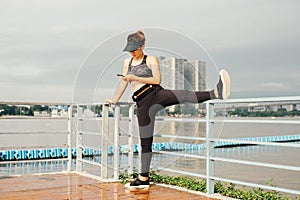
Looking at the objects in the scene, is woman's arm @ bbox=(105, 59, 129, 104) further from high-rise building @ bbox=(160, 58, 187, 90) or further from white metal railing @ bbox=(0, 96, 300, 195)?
white metal railing @ bbox=(0, 96, 300, 195)

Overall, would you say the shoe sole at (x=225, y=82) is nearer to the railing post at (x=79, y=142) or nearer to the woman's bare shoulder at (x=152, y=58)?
the woman's bare shoulder at (x=152, y=58)

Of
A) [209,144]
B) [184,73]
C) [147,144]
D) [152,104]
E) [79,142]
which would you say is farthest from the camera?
[79,142]

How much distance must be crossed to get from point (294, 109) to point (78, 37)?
3205 mm

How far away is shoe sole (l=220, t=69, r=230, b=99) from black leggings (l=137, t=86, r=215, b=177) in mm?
113

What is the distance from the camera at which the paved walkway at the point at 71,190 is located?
386 cm

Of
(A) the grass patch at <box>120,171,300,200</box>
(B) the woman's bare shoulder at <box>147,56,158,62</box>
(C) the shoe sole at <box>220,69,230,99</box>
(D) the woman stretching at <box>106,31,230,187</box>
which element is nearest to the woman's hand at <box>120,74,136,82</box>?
(D) the woman stretching at <box>106,31,230,187</box>

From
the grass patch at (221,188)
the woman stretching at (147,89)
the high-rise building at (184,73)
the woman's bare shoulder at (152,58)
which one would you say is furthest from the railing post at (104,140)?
the high-rise building at (184,73)

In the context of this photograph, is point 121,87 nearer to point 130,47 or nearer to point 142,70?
point 142,70

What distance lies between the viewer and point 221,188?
4066mm

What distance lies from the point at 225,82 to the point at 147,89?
29.7 inches

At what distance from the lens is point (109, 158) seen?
4984mm

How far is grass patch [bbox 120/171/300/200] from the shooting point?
3618 millimetres

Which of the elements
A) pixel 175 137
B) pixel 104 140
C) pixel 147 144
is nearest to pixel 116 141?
pixel 104 140

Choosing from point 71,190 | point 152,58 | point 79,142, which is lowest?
point 71,190
